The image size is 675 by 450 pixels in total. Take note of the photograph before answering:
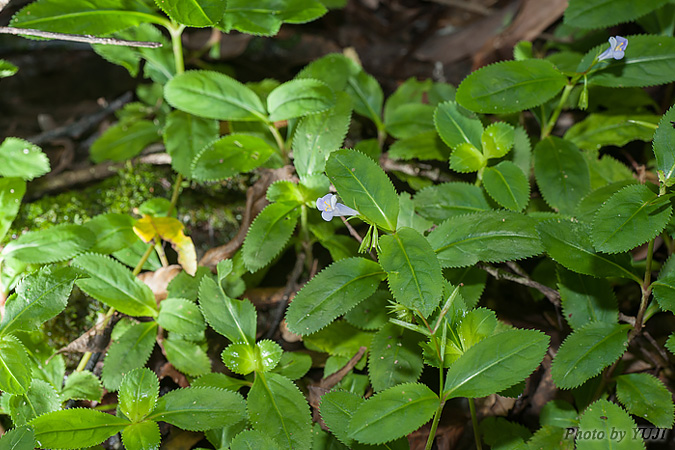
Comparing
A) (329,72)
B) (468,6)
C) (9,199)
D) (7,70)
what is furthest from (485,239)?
(468,6)

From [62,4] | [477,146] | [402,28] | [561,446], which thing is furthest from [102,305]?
[402,28]

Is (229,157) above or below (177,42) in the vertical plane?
below

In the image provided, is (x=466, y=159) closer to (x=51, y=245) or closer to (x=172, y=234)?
(x=172, y=234)

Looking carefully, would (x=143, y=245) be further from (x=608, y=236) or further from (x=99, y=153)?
(x=608, y=236)

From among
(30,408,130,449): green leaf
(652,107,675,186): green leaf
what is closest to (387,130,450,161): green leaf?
(652,107,675,186): green leaf

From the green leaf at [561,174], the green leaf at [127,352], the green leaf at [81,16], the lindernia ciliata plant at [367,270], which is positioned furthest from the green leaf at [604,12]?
the green leaf at [127,352]

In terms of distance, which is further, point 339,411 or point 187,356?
point 187,356

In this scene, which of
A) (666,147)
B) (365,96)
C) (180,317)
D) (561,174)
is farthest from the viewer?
(365,96)
